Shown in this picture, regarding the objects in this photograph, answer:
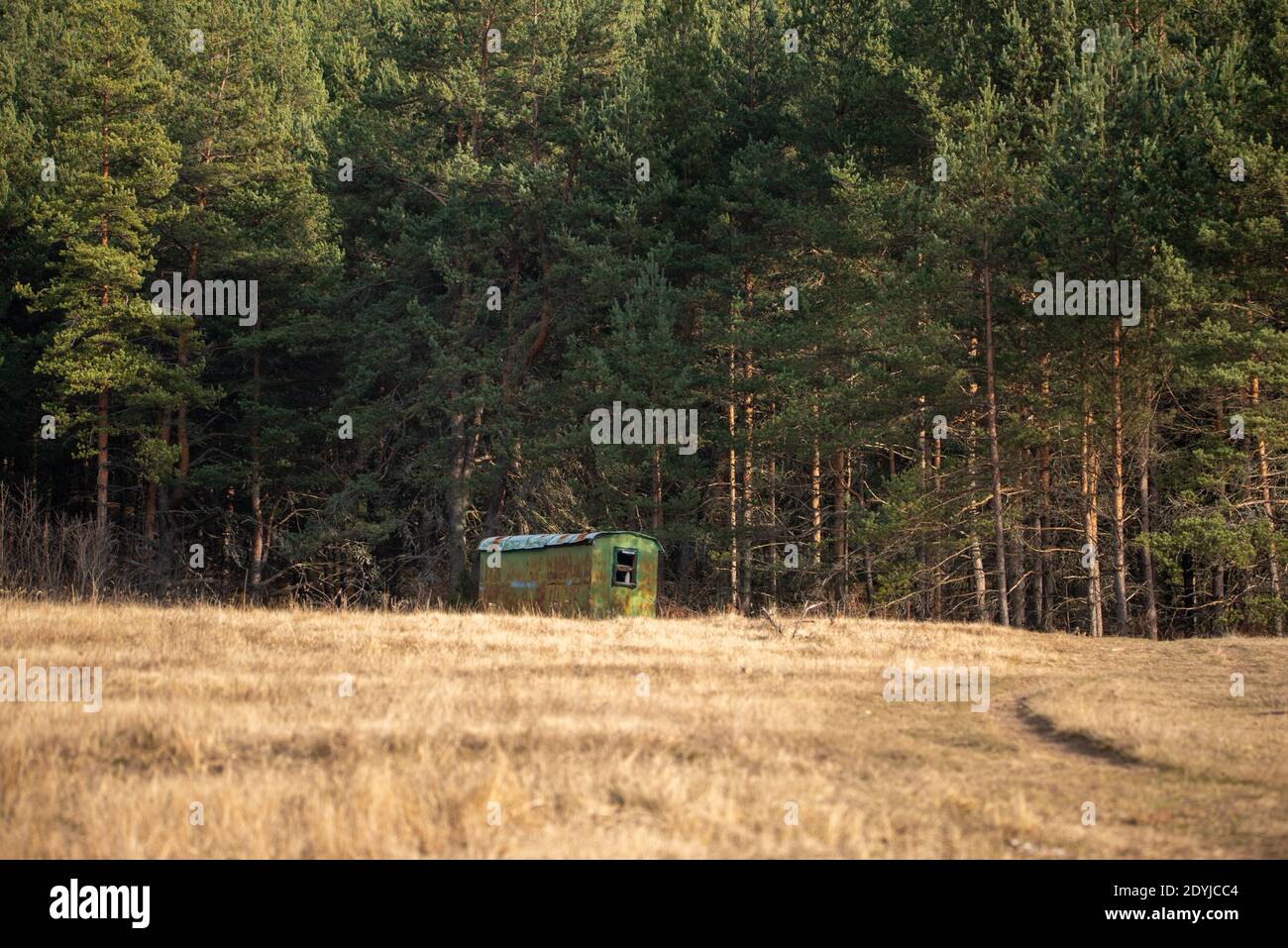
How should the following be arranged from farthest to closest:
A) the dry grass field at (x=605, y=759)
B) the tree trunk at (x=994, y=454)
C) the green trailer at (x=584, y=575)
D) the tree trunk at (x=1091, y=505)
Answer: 1. the tree trunk at (x=994, y=454)
2. the tree trunk at (x=1091, y=505)
3. the green trailer at (x=584, y=575)
4. the dry grass field at (x=605, y=759)

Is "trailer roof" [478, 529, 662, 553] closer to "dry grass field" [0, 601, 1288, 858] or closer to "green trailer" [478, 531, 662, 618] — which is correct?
"green trailer" [478, 531, 662, 618]

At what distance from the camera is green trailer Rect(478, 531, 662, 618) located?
83.4 ft

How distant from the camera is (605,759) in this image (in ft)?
28.6

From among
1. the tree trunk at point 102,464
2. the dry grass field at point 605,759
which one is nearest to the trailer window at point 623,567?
the dry grass field at point 605,759

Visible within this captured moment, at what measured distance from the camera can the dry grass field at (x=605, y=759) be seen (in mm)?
6863

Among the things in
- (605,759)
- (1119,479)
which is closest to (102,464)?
(1119,479)

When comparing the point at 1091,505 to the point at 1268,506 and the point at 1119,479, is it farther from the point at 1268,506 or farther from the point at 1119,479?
the point at 1268,506

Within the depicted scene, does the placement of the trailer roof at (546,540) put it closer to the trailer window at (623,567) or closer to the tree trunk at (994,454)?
the trailer window at (623,567)

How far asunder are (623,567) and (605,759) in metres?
17.2

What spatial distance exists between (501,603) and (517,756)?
63.9ft

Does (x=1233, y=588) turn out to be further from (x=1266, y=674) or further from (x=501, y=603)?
(x=501, y=603)

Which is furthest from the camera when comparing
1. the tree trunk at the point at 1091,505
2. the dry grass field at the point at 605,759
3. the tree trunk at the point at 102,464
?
the tree trunk at the point at 102,464
